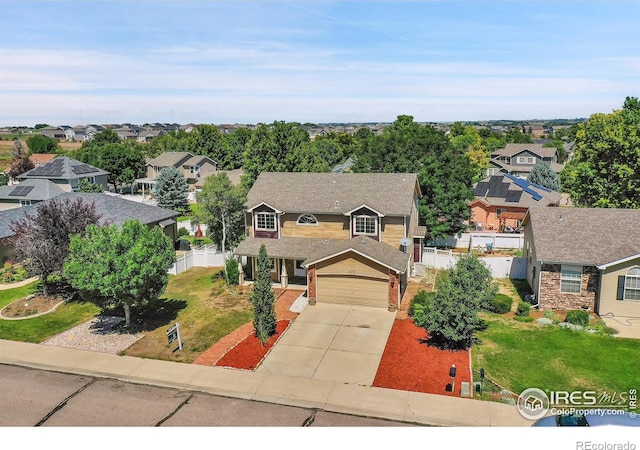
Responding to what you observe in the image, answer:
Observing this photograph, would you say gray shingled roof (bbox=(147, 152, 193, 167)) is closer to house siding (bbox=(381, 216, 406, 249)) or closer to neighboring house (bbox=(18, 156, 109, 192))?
neighboring house (bbox=(18, 156, 109, 192))

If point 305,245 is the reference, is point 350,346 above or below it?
below

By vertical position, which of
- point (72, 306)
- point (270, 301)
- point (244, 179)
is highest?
point (244, 179)

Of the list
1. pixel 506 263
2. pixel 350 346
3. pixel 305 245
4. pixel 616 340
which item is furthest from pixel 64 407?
pixel 506 263

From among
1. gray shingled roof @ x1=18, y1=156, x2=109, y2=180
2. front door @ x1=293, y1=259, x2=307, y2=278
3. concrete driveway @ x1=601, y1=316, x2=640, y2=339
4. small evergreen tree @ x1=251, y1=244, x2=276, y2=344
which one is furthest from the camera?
gray shingled roof @ x1=18, y1=156, x2=109, y2=180

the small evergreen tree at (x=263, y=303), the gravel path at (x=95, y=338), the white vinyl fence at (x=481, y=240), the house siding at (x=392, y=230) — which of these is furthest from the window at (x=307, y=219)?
the white vinyl fence at (x=481, y=240)

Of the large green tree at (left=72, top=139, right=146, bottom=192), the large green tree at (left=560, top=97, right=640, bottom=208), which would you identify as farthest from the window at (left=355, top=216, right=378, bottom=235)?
the large green tree at (left=72, top=139, right=146, bottom=192)

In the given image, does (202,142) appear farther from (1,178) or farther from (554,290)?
(554,290)

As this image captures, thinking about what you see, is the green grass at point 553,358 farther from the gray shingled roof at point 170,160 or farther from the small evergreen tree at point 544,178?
the gray shingled roof at point 170,160
